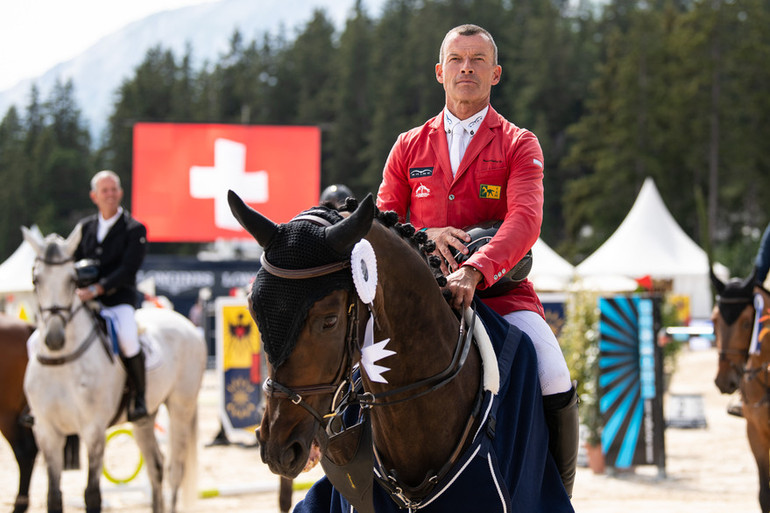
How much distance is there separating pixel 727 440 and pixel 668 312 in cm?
253

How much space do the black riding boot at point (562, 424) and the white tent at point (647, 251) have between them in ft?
71.7

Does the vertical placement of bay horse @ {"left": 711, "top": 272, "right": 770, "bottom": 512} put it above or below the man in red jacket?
below

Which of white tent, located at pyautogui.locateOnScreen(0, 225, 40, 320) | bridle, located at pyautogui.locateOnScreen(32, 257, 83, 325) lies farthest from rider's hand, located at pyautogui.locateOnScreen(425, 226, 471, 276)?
white tent, located at pyautogui.locateOnScreen(0, 225, 40, 320)

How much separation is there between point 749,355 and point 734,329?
0.27m

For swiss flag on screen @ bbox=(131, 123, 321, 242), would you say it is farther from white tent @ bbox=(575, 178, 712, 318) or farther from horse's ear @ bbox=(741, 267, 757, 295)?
white tent @ bbox=(575, 178, 712, 318)

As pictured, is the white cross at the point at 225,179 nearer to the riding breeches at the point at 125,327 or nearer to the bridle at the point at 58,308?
the riding breeches at the point at 125,327

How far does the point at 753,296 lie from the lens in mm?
7426

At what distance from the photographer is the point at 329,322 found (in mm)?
2264

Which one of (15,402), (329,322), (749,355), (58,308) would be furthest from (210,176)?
(329,322)

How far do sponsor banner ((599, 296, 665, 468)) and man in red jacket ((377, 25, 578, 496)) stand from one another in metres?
6.94

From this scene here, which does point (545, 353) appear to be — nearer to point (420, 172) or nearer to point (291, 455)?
point (420, 172)

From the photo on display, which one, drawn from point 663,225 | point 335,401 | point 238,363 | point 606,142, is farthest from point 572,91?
point 335,401

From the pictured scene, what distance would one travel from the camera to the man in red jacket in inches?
121

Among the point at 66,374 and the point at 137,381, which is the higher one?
the point at 66,374
